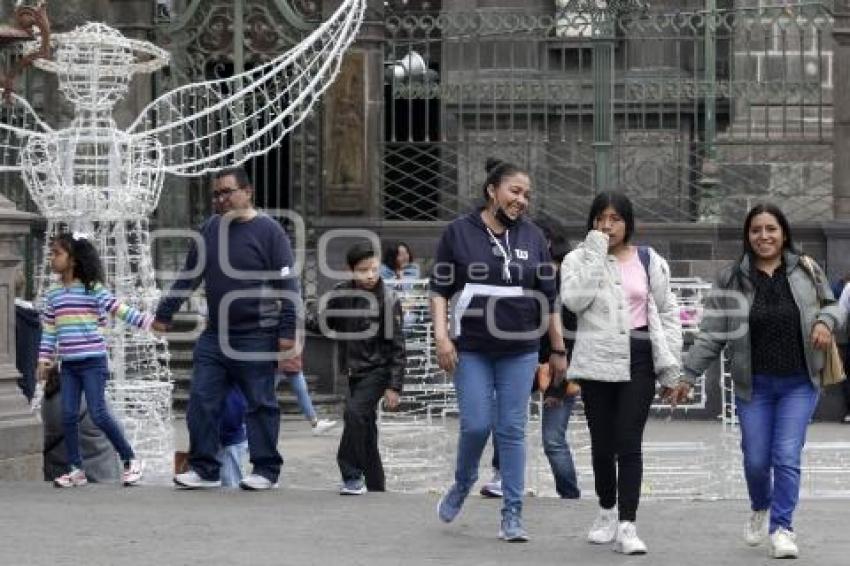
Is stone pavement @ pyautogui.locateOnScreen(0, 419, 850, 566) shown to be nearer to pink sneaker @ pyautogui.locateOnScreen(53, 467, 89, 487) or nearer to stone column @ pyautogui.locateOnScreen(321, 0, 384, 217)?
pink sneaker @ pyautogui.locateOnScreen(53, 467, 89, 487)

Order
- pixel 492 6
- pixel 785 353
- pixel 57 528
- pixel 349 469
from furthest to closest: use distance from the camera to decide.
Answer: pixel 492 6 < pixel 349 469 < pixel 57 528 < pixel 785 353

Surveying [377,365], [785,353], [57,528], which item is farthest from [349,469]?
[785,353]

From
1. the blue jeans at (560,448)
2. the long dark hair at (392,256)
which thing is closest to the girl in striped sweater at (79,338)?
the blue jeans at (560,448)

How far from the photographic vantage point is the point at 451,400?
55.0 feet

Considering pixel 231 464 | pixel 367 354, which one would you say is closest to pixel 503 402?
pixel 367 354

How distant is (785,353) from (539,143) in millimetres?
11797

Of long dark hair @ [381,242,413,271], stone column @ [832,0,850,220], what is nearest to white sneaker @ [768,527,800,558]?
long dark hair @ [381,242,413,271]

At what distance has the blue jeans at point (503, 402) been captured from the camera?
10.5m

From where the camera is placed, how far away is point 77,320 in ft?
41.8

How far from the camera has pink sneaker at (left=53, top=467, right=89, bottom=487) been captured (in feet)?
40.9

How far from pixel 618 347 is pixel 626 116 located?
39.3 ft

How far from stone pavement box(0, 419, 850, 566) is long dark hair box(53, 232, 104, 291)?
119 cm

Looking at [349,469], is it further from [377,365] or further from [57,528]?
[57,528]

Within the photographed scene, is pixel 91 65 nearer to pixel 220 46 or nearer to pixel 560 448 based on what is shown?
pixel 560 448
